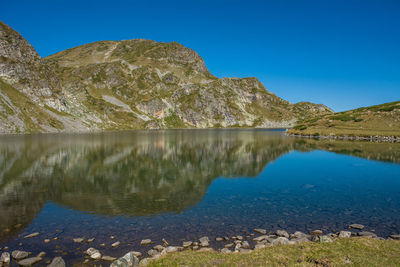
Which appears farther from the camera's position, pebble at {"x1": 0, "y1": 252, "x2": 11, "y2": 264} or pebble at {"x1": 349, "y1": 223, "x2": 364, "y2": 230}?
pebble at {"x1": 349, "y1": 223, "x2": 364, "y2": 230}

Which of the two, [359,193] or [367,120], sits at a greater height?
[367,120]

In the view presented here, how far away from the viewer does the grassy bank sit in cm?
1395

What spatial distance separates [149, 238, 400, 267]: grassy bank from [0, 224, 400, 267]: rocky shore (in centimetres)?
133

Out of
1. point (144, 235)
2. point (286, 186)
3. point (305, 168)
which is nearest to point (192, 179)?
point (286, 186)

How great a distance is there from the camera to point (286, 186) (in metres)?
37.6

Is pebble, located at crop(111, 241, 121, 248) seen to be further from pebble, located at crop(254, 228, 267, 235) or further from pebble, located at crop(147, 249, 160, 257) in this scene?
pebble, located at crop(254, 228, 267, 235)

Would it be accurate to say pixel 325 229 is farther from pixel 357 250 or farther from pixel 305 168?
pixel 305 168

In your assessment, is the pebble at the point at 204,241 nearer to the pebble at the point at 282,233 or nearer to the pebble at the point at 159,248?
the pebble at the point at 159,248

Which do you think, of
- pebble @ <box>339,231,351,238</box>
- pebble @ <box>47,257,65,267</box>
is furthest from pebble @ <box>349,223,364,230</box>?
pebble @ <box>47,257,65,267</box>

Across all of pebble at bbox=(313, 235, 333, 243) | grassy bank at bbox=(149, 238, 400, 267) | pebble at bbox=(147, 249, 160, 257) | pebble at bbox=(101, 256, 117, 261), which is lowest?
pebble at bbox=(101, 256, 117, 261)

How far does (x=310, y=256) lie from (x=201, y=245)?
7.39 metres

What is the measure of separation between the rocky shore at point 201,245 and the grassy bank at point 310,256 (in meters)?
1.33

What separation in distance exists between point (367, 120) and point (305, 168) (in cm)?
12694

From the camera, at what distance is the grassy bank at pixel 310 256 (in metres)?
14.0
